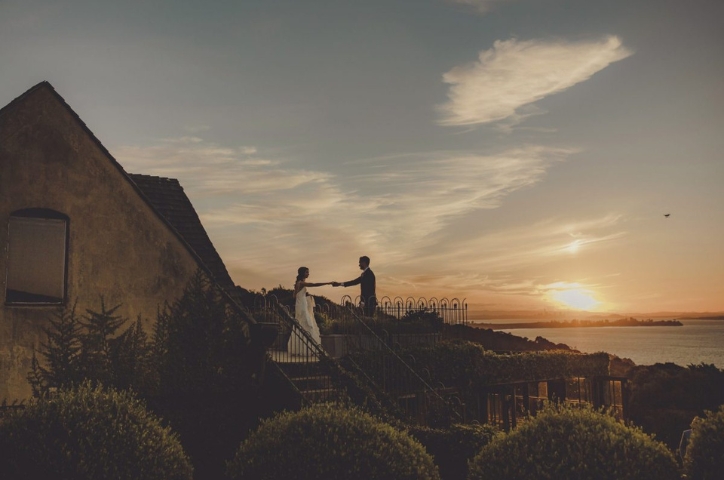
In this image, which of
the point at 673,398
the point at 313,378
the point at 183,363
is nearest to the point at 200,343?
the point at 183,363

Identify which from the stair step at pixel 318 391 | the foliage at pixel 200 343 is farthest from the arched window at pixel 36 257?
the stair step at pixel 318 391

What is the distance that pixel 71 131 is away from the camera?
1475 centimetres

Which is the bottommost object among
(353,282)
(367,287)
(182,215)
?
(367,287)

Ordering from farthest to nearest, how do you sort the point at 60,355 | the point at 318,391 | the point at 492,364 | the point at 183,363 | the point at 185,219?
1. the point at 492,364
2. the point at 185,219
3. the point at 318,391
4. the point at 183,363
5. the point at 60,355

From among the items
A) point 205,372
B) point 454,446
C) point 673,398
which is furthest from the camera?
point 673,398

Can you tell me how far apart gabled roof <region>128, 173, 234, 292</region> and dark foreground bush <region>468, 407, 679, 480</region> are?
1063cm

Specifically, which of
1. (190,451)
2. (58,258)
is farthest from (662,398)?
(58,258)

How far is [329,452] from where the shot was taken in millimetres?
8836

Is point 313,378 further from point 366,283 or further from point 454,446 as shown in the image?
point 366,283

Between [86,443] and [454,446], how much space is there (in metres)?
7.65

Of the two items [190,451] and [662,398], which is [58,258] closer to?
[190,451]

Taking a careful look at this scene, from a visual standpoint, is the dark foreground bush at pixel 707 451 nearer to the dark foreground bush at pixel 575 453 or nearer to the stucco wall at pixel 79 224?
the dark foreground bush at pixel 575 453

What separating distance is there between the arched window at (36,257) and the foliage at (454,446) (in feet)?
28.6

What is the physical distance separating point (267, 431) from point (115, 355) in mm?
7086
